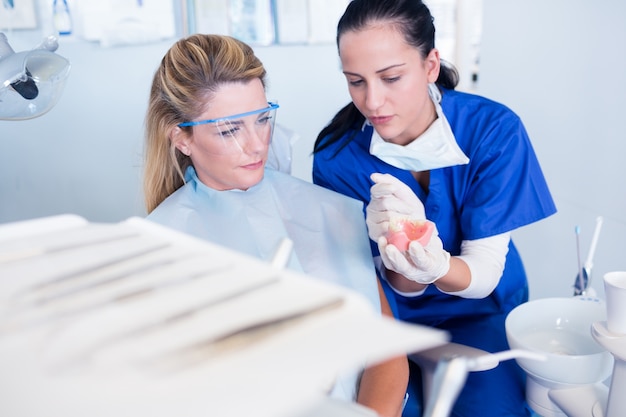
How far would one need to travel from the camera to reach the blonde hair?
125 centimetres

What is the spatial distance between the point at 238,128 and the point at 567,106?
1518 mm

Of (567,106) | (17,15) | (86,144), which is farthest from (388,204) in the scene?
(567,106)

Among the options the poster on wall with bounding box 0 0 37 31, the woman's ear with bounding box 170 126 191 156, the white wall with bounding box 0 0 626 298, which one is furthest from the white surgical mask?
the poster on wall with bounding box 0 0 37 31

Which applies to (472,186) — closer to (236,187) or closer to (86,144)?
(236,187)

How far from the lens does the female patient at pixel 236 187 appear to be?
1249mm

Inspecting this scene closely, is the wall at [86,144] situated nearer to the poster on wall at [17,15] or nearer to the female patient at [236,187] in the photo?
the poster on wall at [17,15]

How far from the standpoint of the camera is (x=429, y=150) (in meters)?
1.41

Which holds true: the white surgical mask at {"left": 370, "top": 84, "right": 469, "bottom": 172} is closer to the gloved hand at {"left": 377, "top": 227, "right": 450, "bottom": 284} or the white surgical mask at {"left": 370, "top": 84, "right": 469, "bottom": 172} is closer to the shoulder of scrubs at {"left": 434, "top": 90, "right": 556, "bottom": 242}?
the shoulder of scrubs at {"left": 434, "top": 90, "right": 556, "bottom": 242}

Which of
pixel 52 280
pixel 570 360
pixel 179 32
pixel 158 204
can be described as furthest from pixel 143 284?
pixel 179 32

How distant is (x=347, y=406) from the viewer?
56cm

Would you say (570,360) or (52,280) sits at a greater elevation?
(52,280)

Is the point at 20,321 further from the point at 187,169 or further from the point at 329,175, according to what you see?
the point at 329,175

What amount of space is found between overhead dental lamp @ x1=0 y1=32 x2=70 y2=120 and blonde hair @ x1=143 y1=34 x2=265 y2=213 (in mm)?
209

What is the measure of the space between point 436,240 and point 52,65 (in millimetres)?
845
